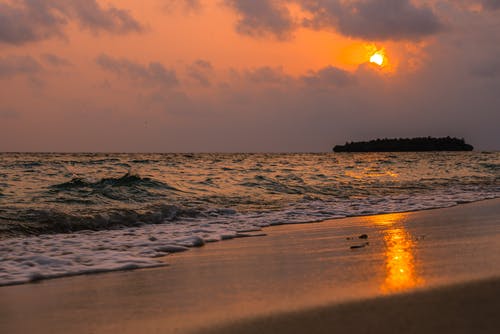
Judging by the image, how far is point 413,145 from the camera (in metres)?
118

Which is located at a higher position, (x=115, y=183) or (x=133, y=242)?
(x=115, y=183)

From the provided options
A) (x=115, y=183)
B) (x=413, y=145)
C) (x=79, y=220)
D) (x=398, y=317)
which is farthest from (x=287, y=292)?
(x=413, y=145)

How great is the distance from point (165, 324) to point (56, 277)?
196 centimetres

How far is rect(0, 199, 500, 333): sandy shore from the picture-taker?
2693 millimetres

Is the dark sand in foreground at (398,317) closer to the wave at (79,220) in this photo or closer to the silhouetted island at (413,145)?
the wave at (79,220)

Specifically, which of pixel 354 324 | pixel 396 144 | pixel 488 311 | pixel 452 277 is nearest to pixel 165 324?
pixel 354 324

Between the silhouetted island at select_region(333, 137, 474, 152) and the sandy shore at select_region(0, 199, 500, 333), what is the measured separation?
382 ft

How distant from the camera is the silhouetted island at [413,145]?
114438 mm

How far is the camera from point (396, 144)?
121438mm

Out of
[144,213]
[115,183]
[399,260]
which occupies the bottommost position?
[144,213]

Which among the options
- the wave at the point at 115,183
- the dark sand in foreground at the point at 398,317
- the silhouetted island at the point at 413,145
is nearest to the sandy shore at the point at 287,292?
the dark sand in foreground at the point at 398,317

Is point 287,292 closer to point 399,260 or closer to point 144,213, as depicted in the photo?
point 399,260

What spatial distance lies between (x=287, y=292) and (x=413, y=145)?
12108 centimetres

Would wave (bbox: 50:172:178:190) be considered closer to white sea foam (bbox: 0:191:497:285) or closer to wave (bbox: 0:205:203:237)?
wave (bbox: 0:205:203:237)
